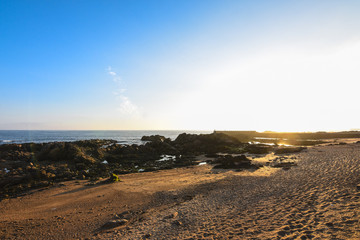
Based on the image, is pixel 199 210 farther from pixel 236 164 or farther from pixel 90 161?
pixel 90 161

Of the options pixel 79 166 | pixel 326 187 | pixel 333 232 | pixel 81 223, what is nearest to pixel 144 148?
pixel 79 166

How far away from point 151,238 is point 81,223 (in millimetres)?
4460

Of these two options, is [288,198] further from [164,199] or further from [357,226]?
[164,199]

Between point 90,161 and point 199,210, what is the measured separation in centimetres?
2230

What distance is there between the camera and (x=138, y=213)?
418 inches

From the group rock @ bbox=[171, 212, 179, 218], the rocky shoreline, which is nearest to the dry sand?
rock @ bbox=[171, 212, 179, 218]

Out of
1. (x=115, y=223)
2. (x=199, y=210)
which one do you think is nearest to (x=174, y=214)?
(x=199, y=210)

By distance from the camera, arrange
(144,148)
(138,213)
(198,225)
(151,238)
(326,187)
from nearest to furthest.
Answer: (151,238) < (198,225) < (138,213) < (326,187) < (144,148)

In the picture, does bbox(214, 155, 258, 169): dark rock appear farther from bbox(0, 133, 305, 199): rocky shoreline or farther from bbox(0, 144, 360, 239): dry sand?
bbox(0, 144, 360, 239): dry sand

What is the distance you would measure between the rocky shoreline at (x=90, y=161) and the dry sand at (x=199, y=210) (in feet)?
11.7

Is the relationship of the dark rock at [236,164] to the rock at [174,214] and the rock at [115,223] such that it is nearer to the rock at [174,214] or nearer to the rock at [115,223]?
the rock at [174,214]

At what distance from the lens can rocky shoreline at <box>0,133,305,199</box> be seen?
17844mm

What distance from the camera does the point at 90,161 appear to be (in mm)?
27125

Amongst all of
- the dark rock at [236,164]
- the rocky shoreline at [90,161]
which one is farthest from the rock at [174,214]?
the dark rock at [236,164]
